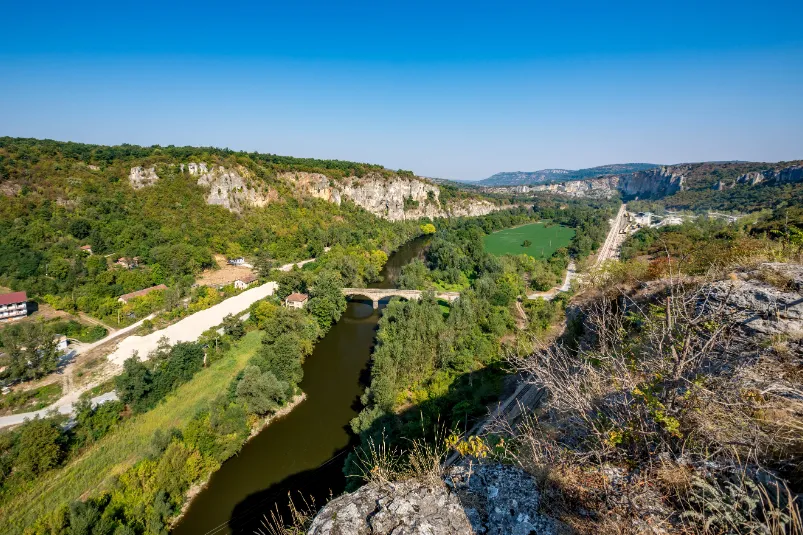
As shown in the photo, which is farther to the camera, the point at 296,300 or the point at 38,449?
the point at 296,300

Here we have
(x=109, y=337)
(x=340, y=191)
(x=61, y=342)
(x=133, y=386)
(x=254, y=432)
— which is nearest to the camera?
(x=254, y=432)

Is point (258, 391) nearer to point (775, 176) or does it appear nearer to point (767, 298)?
point (767, 298)

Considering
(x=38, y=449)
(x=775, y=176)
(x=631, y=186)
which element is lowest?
(x=38, y=449)

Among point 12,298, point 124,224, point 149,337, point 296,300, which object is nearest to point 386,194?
point 124,224

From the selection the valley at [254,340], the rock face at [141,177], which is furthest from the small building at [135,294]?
the rock face at [141,177]

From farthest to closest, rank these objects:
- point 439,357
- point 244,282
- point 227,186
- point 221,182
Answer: point 227,186
point 221,182
point 244,282
point 439,357

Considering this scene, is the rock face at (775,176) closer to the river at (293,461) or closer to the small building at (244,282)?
the river at (293,461)
